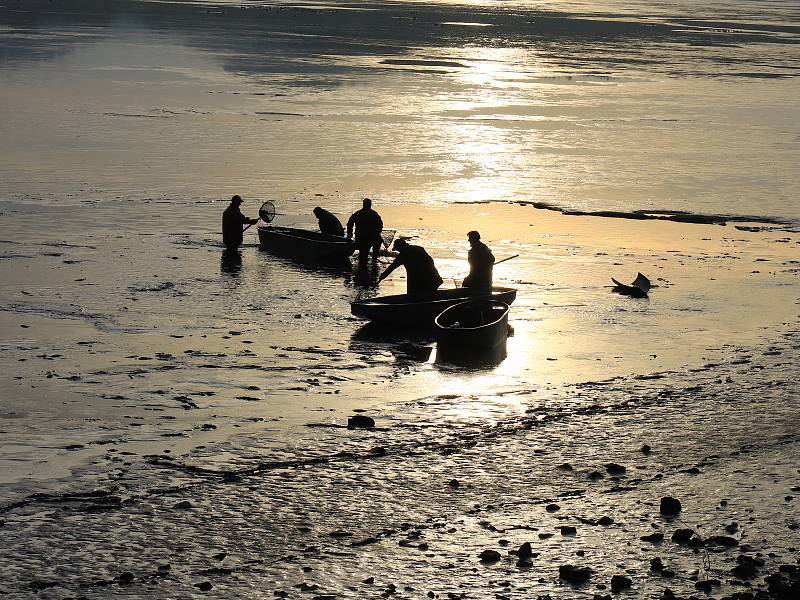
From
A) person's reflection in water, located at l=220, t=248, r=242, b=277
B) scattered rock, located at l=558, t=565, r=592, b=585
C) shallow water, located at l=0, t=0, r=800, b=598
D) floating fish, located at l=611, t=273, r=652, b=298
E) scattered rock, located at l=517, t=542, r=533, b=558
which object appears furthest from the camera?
person's reflection in water, located at l=220, t=248, r=242, b=277

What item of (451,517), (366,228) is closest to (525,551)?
(451,517)

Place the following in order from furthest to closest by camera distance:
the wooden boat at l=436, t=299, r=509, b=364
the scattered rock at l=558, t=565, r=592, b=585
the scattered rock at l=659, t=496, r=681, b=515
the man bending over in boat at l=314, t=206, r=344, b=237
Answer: the man bending over in boat at l=314, t=206, r=344, b=237
the wooden boat at l=436, t=299, r=509, b=364
the scattered rock at l=659, t=496, r=681, b=515
the scattered rock at l=558, t=565, r=592, b=585

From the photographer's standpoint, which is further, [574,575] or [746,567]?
[746,567]

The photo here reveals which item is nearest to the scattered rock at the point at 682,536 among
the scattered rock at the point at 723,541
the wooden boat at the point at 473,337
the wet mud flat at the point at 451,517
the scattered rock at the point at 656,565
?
the wet mud flat at the point at 451,517

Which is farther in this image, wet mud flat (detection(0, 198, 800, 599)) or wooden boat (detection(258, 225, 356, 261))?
wooden boat (detection(258, 225, 356, 261))

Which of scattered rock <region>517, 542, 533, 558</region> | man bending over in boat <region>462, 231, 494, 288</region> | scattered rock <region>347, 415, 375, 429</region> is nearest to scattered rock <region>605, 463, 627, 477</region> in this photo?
scattered rock <region>517, 542, 533, 558</region>

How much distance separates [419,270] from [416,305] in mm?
1085

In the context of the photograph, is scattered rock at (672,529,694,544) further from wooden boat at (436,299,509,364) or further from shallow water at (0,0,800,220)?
shallow water at (0,0,800,220)

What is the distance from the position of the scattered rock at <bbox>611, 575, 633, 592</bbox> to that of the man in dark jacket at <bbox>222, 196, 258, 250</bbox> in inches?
554

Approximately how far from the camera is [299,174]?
103ft

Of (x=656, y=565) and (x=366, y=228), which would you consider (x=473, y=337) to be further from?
(x=656, y=565)

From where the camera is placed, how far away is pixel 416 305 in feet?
60.5

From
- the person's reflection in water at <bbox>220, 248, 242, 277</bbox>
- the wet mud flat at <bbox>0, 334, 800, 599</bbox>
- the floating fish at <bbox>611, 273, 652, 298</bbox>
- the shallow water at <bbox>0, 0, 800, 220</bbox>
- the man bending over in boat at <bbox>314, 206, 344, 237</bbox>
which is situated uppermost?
the shallow water at <bbox>0, 0, 800, 220</bbox>

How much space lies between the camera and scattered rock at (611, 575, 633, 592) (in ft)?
33.7
